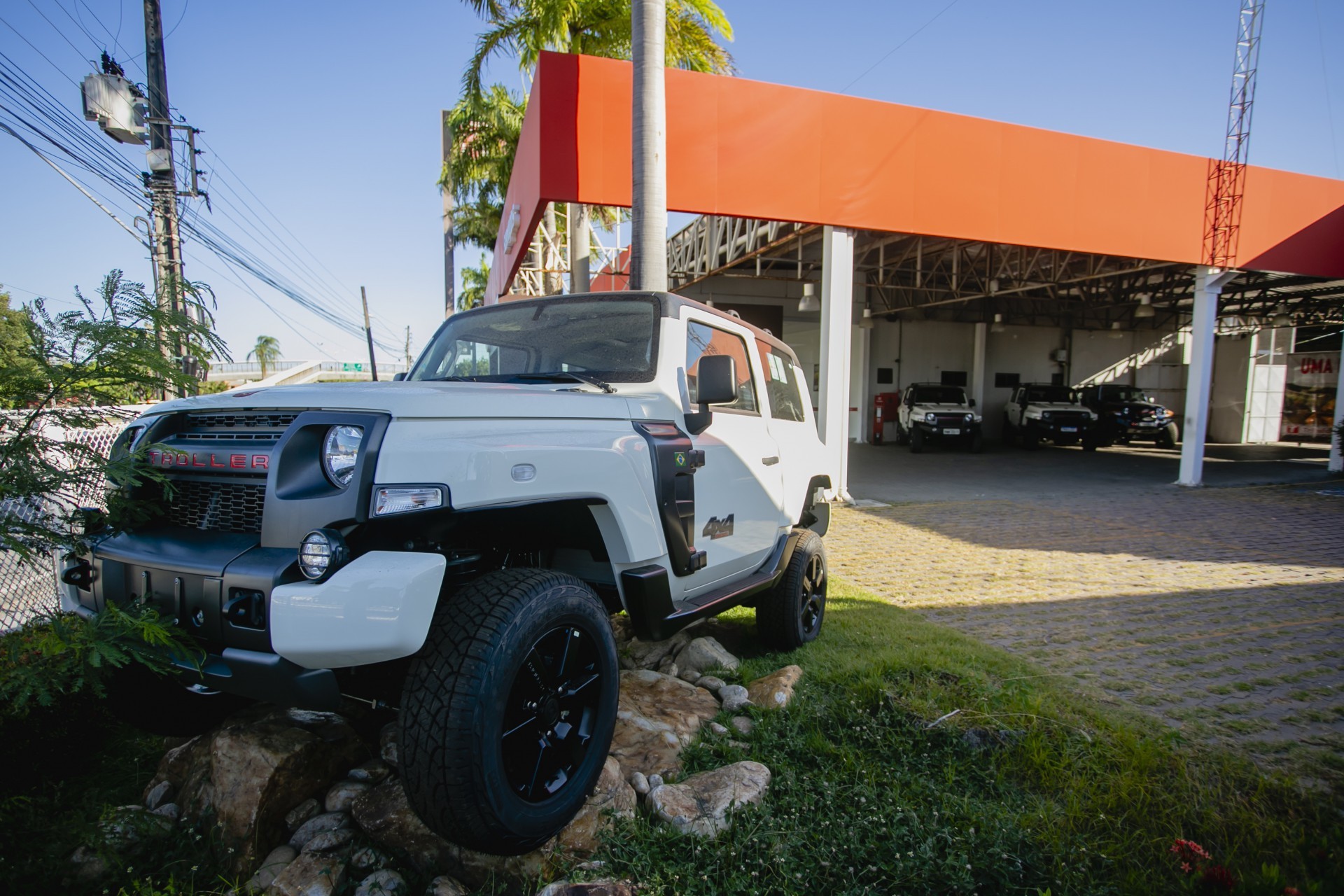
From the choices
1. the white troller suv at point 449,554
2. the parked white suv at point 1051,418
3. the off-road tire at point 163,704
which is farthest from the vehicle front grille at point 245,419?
the parked white suv at point 1051,418

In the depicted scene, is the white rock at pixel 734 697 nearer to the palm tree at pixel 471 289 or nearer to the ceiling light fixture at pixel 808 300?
the ceiling light fixture at pixel 808 300

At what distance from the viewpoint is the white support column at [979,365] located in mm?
22750

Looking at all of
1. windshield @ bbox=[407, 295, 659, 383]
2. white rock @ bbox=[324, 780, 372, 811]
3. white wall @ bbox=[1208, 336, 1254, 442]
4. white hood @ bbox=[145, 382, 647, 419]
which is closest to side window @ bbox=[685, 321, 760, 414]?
windshield @ bbox=[407, 295, 659, 383]

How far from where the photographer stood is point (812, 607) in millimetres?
4383

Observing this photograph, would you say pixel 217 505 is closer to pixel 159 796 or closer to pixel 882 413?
pixel 159 796

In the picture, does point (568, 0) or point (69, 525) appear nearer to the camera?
point (69, 525)

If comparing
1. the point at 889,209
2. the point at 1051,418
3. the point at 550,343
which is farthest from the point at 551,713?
the point at 1051,418

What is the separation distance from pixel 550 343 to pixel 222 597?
176 cm

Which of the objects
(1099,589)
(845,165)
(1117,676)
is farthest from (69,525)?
(845,165)

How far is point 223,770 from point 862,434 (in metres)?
21.6

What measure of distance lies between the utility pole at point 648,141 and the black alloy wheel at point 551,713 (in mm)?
5177

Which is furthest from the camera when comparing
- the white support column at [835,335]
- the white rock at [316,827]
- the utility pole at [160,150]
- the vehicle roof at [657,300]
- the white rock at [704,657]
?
the white support column at [835,335]

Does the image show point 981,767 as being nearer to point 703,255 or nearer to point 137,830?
point 137,830

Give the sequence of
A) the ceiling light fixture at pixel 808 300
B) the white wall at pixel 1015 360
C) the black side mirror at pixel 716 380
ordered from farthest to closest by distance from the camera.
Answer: the white wall at pixel 1015 360
the ceiling light fixture at pixel 808 300
the black side mirror at pixel 716 380
